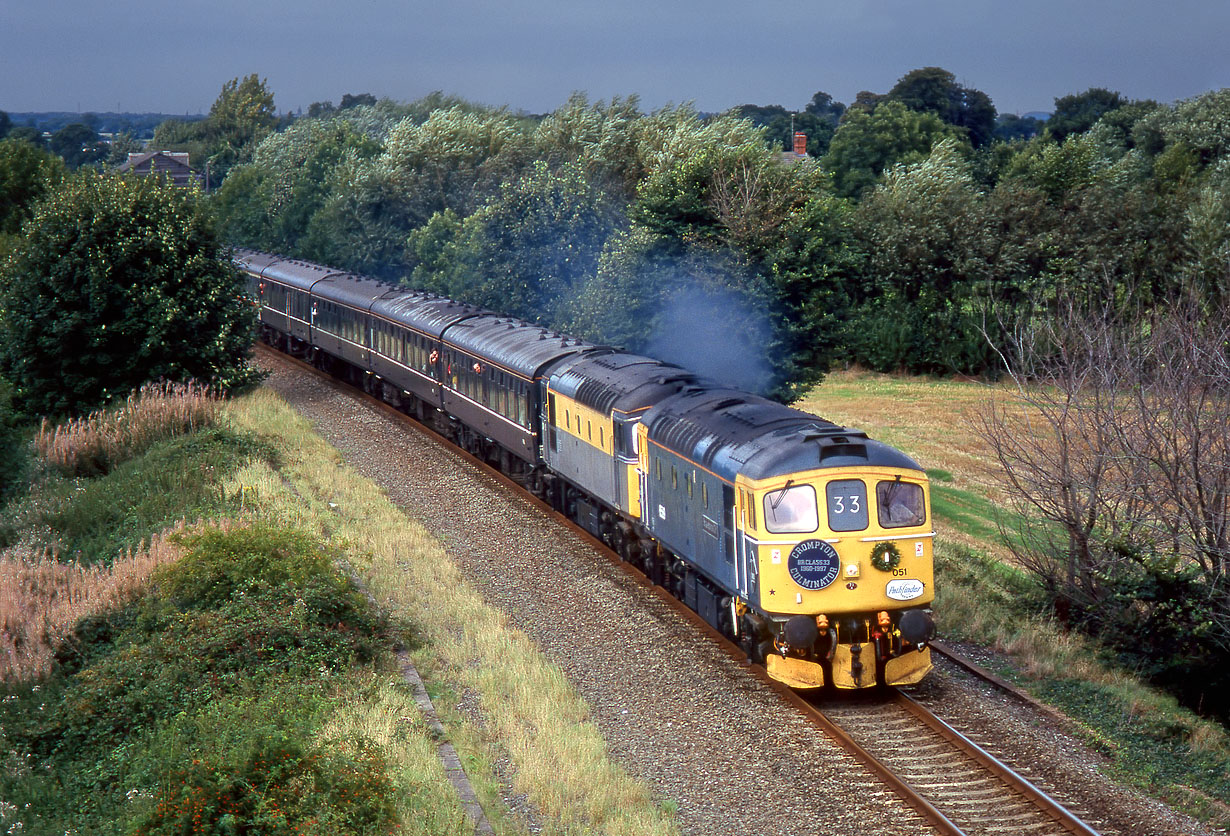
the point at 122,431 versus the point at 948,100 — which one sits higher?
the point at 948,100

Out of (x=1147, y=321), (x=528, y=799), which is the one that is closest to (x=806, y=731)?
(x=528, y=799)

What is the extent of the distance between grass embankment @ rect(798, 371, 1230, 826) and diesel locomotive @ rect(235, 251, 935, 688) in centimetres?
220

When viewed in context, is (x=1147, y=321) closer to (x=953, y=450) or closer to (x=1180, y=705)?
(x=1180, y=705)

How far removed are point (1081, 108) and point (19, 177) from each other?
9083 cm

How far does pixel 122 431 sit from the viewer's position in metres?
26.5

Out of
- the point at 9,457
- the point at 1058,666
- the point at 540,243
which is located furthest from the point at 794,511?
the point at 540,243

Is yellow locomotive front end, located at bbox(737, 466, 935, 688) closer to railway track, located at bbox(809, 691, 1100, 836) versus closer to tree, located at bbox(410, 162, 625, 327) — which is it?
railway track, located at bbox(809, 691, 1100, 836)

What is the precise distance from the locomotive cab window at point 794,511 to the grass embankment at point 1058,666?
12.4ft

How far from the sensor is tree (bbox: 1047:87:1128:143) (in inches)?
4001

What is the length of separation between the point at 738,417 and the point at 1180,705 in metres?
7.11

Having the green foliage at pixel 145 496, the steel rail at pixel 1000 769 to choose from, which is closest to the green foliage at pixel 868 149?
the green foliage at pixel 145 496

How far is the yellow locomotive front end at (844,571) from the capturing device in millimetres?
13367

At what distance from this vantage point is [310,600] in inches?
585

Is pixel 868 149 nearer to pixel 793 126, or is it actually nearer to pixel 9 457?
pixel 793 126
